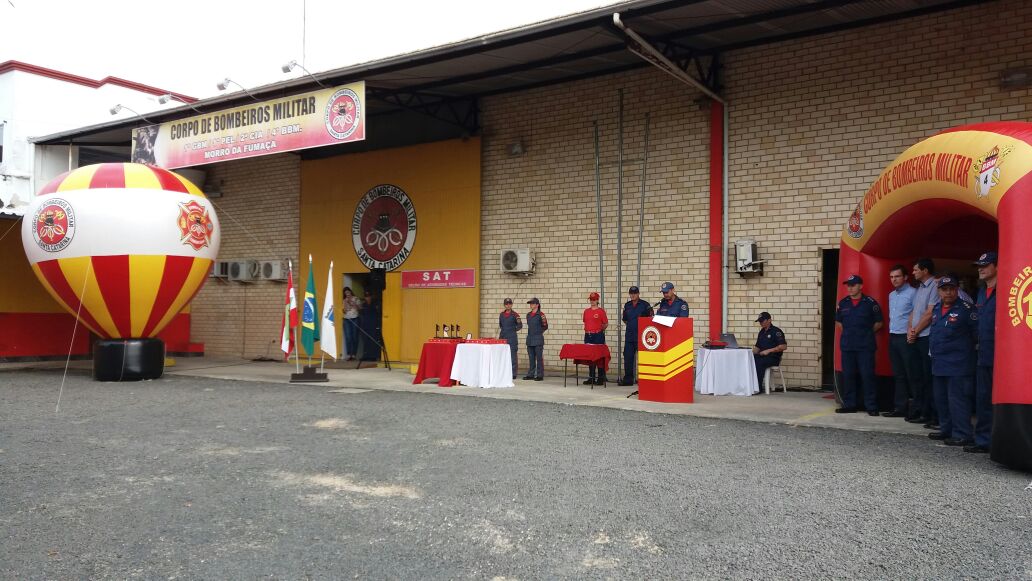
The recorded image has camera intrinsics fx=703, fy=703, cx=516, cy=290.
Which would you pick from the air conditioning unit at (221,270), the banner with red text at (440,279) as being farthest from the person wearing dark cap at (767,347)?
the air conditioning unit at (221,270)

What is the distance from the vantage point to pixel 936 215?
7219 millimetres

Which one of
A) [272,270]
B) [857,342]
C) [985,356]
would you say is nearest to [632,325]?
[857,342]

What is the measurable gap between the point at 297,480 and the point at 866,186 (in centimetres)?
916

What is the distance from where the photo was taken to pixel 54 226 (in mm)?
11359

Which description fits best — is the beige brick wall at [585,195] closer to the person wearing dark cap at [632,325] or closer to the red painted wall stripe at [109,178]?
the person wearing dark cap at [632,325]

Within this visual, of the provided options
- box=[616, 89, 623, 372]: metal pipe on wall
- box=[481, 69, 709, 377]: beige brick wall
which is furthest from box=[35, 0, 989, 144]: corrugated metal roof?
box=[616, 89, 623, 372]: metal pipe on wall

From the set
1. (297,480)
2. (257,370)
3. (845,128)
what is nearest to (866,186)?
(845,128)

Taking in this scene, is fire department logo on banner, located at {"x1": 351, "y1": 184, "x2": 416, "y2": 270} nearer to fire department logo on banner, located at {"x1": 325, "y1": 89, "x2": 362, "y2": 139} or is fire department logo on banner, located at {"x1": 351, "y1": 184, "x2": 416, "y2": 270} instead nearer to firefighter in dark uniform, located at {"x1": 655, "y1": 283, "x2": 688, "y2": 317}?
fire department logo on banner, located at {"x1": 325, "y1": 89, "x2": 362, "y2": 139}

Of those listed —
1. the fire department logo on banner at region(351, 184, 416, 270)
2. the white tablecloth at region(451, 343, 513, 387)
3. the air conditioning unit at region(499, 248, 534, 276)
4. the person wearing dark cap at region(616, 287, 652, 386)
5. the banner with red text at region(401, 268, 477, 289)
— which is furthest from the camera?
the fire department logo on banner at region(351, 184, 416, 270)

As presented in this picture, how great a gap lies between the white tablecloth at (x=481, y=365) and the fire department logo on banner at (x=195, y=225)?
4.98 metres

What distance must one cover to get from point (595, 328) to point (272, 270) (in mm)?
8987

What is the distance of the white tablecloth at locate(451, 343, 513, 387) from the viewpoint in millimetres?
10883

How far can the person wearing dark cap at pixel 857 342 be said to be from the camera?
7.98 metres

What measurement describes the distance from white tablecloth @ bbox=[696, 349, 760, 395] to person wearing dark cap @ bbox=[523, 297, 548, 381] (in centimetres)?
307
